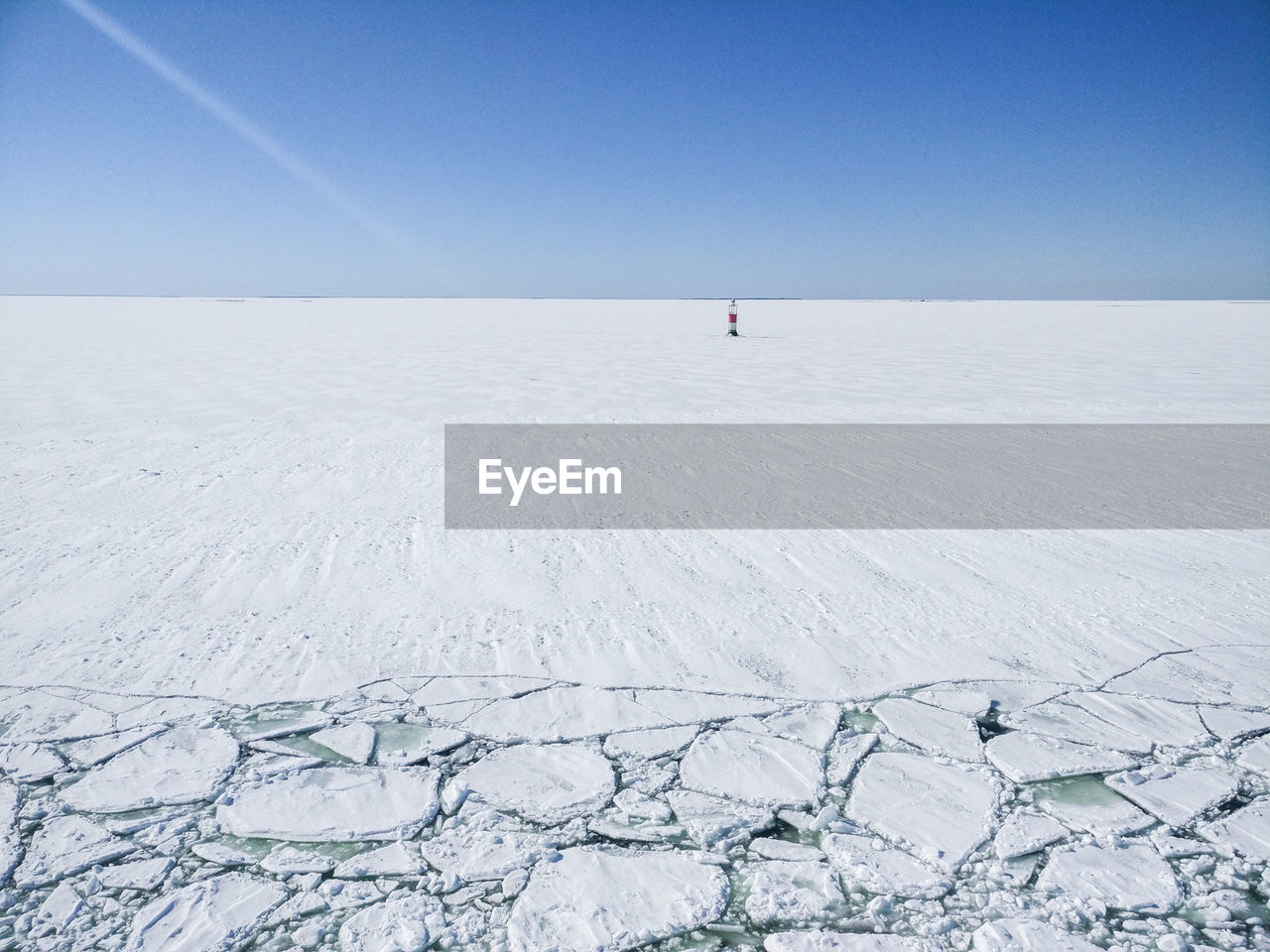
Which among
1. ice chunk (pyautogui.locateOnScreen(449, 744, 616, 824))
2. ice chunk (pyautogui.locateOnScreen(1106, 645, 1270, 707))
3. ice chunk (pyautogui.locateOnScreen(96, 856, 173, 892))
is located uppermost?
ice chunk (pyautogui.locateOnScreen(1106, 645, 1270, 707))

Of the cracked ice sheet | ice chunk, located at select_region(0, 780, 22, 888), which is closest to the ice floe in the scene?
ice chunk, located at select_region(0, 780, 22, 888)

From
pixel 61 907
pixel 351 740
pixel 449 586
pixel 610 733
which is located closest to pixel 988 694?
pixel 610 733

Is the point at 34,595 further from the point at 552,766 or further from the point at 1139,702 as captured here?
the point at 1139,702

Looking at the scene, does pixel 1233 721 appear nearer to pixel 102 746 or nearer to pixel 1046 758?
pixel 1046 758

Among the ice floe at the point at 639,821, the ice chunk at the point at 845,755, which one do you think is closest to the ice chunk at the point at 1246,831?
the ice floe at the point at 639,821

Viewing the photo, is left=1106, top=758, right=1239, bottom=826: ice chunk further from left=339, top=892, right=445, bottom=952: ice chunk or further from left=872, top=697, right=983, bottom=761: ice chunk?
left=339, top=892, right=445, bottom=952: ice chunk

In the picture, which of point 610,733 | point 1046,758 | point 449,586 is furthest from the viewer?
point 449,586

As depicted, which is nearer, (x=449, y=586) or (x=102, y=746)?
(x=102, y=746)
